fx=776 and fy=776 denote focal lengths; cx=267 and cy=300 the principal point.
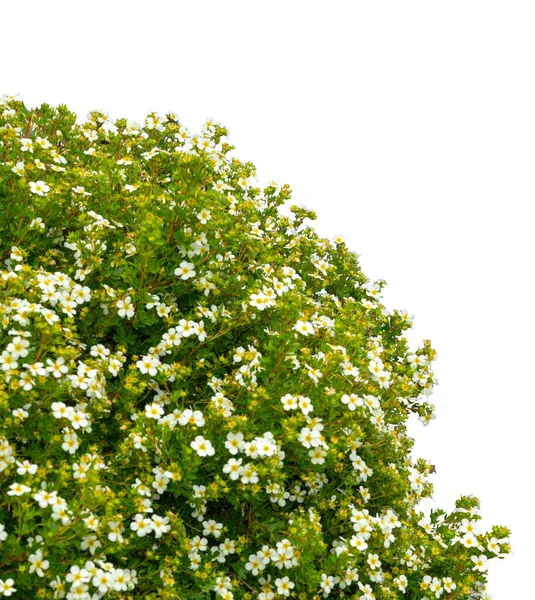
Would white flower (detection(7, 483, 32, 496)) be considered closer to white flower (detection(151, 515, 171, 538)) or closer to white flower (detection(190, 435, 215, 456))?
white flower (detection(151, 515, 171, 538))

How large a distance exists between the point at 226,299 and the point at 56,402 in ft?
5.77

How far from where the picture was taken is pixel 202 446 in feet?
16.3

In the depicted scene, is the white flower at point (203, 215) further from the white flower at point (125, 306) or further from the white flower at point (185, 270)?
the white flower at point (125, 306)

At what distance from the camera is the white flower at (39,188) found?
5.96m

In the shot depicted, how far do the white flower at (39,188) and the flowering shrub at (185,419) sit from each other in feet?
0.05

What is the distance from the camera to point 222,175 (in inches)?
310

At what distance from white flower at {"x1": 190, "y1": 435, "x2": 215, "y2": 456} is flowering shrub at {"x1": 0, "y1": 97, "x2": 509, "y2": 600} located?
0.02m

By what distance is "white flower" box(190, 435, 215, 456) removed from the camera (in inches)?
194

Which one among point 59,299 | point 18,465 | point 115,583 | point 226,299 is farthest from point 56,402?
point 226,299

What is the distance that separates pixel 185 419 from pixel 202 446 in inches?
9.6

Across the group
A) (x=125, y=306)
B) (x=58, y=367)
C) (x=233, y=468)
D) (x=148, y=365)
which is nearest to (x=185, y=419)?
(x=233, y=468)

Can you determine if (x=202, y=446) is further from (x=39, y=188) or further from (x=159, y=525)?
(x=39, y=188)

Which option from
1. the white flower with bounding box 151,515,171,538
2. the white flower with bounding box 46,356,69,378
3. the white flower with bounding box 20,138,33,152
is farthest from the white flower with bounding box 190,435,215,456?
the white flower with bounding box 20,138,33,152

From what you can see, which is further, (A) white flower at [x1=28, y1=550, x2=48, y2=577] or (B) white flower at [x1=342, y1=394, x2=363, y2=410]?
(B) white flower at [x1=342, y1=394, x2=363, y2=410]
